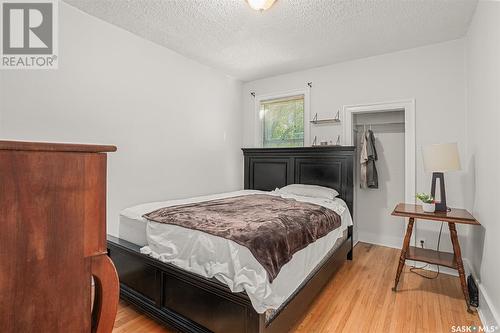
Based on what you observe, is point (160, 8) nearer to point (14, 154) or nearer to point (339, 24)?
point (339, 24)

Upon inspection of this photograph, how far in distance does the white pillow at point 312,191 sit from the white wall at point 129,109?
1.24 metres

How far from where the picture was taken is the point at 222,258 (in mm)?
1654

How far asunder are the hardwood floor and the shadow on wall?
0.31m

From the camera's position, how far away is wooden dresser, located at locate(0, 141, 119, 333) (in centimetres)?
51

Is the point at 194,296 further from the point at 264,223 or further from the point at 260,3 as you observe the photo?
the point at 260,3

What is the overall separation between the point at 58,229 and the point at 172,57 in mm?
3299

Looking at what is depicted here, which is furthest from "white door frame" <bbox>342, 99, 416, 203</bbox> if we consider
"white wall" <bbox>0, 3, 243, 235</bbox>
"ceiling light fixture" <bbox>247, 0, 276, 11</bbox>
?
"white wall" <bbox>0, 3, 243, 235</bbox>

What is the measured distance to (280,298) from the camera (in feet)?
5.27

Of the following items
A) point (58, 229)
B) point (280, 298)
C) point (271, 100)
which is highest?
point (271, 100)

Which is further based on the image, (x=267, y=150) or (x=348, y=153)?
(x=267, y=150)

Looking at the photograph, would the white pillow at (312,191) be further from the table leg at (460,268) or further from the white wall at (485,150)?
the white wall at (485,150)

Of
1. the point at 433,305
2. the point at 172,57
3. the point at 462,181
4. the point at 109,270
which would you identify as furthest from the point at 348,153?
the point at 109,270

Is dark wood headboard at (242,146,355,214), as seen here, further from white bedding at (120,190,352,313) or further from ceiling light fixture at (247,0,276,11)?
ceiling light fixture at (247,0,276,11)

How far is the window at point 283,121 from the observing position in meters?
4.19
